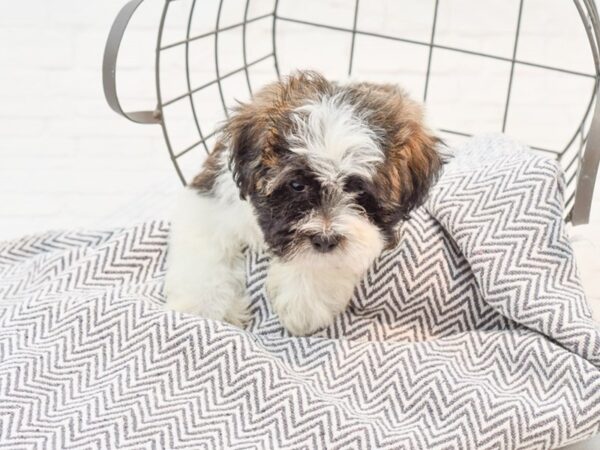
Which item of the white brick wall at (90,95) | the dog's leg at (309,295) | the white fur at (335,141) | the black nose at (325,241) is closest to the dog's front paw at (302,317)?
the dog's leg at (309,295)

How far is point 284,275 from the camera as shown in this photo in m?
1.93

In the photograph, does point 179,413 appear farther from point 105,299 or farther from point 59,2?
point 59,2

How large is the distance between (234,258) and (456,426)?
73 centimetres

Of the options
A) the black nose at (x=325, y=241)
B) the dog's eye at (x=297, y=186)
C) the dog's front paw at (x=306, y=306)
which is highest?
the dog's eye at (x=297, y=186)

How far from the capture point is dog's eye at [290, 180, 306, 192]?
5.35ft

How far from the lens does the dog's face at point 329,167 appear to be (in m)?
1.61

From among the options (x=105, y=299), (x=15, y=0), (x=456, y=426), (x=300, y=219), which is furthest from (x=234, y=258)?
(x=15, y=0)

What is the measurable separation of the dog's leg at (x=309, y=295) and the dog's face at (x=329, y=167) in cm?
17

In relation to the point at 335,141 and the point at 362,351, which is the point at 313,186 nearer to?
the point at 335,141

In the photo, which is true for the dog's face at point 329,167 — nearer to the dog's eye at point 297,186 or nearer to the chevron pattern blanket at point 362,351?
the dog's eye at point 297,186

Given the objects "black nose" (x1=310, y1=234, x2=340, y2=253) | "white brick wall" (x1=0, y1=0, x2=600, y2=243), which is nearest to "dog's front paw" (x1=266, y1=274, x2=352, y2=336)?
"black nose" (x1=310, y1=234, x2=340, y2=253)

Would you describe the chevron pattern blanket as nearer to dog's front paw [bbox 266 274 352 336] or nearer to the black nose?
dog's front paw [bbox 266 274 352 336]

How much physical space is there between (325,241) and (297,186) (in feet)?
0.40

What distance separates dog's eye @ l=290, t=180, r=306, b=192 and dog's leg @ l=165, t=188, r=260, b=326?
301 mm
